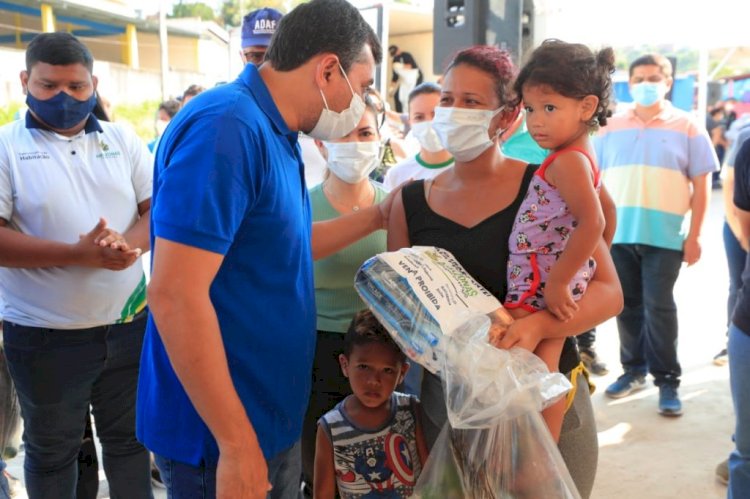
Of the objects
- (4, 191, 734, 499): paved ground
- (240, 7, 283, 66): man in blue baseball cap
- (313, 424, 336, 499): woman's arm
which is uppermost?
(240, 7, 283, 66): man in blue baseball cap

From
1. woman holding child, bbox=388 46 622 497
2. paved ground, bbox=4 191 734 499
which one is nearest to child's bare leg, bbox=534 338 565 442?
woman holding child, bbox=388 46 622 497

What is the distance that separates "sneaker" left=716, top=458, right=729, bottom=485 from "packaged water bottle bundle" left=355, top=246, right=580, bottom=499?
2.42 m

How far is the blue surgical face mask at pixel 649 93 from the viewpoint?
4805mm

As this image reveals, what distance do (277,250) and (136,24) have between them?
2055cm

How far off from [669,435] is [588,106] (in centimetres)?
291

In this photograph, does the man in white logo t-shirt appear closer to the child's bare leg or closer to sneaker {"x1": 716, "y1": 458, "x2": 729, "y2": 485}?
the child's bare leg

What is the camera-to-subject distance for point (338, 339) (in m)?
2.60

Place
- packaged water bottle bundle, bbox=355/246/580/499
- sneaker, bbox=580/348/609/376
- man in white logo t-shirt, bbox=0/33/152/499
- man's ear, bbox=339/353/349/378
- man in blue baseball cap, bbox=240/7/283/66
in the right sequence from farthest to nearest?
sneaker, bbox=580/348/609/376 < man in blue baseball cap, bbox=240/7/283/66 < man in white logo t-shirt, bbox=0/33/152/499 < man's ear, bbox=339/353/349/378 < packaged water bottle bundle, bbox=355/246/580/499

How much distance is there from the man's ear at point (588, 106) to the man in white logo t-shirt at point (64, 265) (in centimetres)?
155

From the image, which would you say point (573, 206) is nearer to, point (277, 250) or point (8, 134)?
point (277, 250)

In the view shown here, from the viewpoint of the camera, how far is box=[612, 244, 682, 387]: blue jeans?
4.67m

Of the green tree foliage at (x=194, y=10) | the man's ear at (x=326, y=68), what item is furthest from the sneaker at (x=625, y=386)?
the green tree foliage at (x=194, y=10)

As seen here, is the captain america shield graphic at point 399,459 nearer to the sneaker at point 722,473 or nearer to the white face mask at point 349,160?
the white face mask at point 349,160

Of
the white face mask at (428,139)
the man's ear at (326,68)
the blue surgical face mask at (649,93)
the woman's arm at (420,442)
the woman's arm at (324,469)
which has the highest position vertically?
the blue surgical face mask at (649,93)
